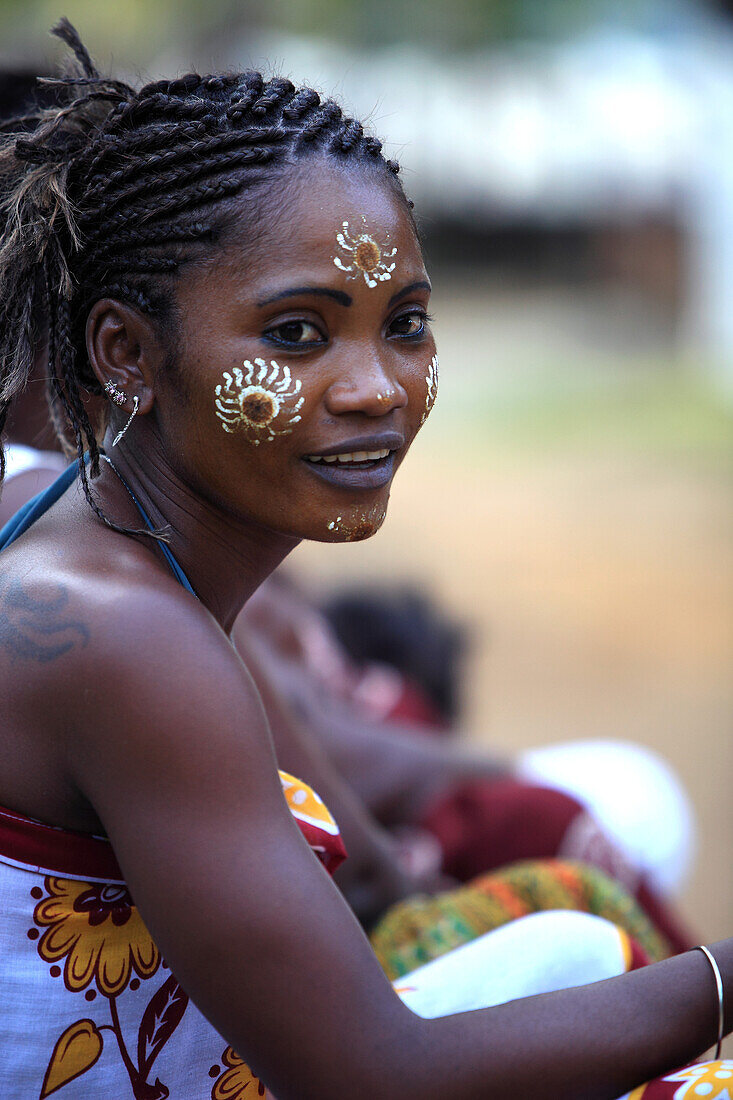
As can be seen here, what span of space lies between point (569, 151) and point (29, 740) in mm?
20832

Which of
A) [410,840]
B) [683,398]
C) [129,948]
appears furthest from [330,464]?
[683,398]

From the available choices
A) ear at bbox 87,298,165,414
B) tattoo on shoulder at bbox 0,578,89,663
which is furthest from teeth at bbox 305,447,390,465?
tattoo on shoulder at bbox 0,578,89,663

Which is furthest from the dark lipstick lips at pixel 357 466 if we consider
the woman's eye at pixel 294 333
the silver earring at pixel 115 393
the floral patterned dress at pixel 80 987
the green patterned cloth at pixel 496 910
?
the green patterned cloth at pixel 496 910

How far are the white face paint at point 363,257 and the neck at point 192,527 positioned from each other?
1.15 feet

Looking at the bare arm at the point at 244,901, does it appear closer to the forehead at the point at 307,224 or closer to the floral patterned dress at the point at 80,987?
the floral patterned dress at the point at 80,987

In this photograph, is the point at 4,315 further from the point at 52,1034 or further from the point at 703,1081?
the point at 703,1081

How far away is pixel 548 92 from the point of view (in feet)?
69.5

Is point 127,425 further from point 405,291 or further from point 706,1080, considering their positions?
point 706,1080

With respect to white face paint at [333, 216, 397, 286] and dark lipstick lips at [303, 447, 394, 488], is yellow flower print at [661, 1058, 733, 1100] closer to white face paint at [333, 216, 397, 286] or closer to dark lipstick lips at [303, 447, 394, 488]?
dark lipstick lips at [303, 447, 394, 488]

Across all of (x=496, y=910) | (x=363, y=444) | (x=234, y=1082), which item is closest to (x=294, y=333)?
(x=363, y=444)

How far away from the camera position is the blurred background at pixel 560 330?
251 inches

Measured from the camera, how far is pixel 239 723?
140cm

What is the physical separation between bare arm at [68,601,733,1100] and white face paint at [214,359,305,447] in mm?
253

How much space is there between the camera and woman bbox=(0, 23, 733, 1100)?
54.2 inches
